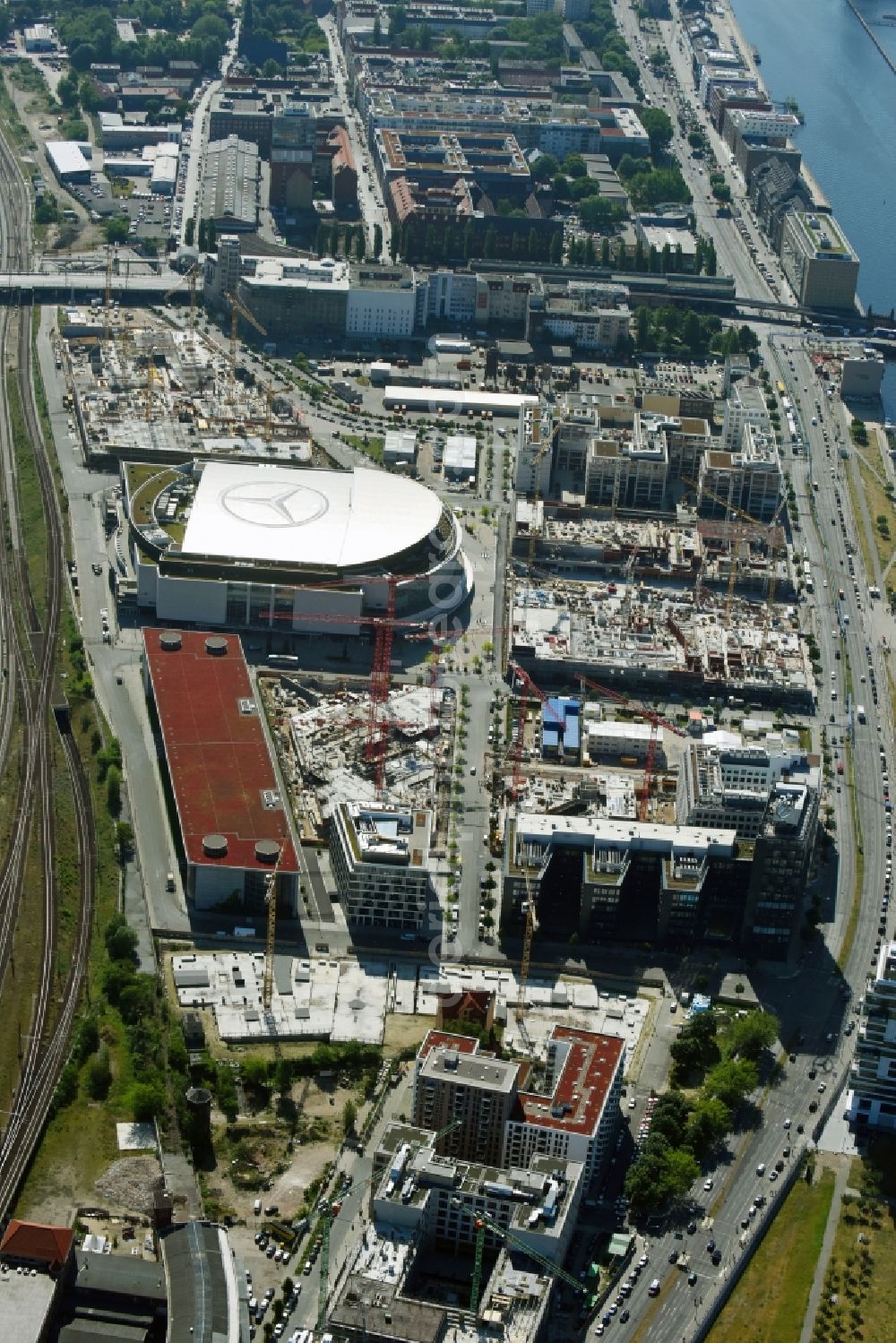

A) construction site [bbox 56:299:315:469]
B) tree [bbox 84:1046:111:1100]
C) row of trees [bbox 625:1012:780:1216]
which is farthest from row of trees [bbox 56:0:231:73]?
tree [bbox 84:1046:111:1100]

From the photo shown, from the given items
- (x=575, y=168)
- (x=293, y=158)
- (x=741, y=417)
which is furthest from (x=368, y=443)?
(x=575, y=168)

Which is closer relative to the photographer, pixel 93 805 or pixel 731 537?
pixel 93 805

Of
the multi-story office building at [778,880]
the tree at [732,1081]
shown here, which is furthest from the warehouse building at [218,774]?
the tree at [732,1081]

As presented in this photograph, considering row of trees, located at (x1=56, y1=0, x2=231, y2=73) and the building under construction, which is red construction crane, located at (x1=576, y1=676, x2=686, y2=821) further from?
row of trees, located at (x1=56, y1=0, x2=231, y2=73)

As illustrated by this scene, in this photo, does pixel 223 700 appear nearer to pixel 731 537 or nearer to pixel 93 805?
pixel 93 805

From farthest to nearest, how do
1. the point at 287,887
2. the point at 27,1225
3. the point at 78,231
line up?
the point at 78,231, the point at 287,887, the point at 27,1225

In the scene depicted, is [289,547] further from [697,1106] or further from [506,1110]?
[506,1110]

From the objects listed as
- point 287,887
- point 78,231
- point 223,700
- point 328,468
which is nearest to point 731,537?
point 328,468
